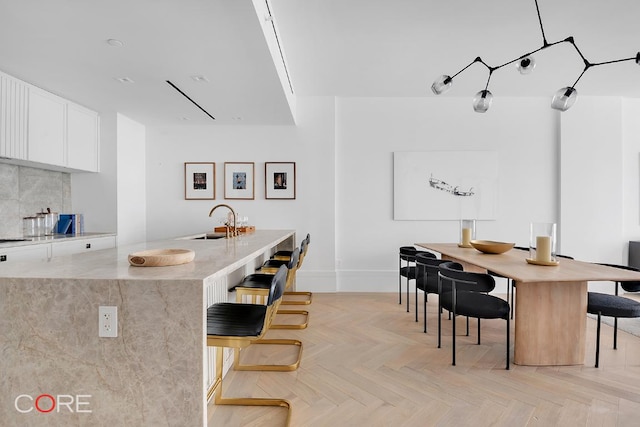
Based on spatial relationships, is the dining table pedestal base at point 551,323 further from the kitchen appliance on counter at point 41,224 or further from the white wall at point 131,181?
the kitchen appliance on counter at point 41,224

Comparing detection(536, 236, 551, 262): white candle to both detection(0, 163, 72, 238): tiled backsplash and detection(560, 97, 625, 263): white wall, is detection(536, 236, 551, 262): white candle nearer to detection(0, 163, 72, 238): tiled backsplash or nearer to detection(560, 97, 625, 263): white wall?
detection(560, 97, 625, 263): white wall

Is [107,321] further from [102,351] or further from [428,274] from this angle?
[428,274]

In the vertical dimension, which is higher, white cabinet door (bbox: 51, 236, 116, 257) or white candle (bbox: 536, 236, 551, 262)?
white candle (bbox: 536, 236, 551, 262)

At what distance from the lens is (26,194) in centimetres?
380

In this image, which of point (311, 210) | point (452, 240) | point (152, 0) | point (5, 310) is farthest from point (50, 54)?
point (452, 240)

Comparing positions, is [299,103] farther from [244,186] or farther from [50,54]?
[50,54]

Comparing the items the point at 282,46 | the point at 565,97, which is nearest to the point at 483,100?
the point at 565,97

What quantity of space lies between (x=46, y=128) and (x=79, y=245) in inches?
49.7

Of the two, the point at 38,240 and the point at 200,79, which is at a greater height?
the point at 200,79

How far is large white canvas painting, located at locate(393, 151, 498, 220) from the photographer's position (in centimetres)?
483

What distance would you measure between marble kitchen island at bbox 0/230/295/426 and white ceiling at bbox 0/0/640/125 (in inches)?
67.2

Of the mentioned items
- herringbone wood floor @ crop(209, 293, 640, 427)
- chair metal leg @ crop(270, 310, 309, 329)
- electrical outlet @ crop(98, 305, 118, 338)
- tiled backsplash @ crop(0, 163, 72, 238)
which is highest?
tiled backsplash @ crop(0, 163, 72, 238)

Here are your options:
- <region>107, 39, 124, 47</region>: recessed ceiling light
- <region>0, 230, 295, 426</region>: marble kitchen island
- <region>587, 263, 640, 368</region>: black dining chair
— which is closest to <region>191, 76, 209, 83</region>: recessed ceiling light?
<region>107, 39, 124, 47</region>: recessed ceiling light

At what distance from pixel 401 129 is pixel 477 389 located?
358 cm
